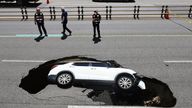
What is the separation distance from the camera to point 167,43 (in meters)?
15.1

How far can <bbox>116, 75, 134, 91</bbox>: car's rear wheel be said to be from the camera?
8961mm

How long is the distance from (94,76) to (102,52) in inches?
172

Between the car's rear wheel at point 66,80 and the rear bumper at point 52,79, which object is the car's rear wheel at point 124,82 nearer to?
the car's rear wheel at point 66,80

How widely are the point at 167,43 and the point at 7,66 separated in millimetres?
9388

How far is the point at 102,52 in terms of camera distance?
44.2ft

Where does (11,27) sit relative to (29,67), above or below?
above

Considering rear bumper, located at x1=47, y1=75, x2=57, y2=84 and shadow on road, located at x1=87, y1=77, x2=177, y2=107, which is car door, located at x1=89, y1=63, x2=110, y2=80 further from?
rear bumper, located at x1=47, y1=75, x2=57, y2=84

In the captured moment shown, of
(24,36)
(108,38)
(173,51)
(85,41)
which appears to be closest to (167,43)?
(173,51)

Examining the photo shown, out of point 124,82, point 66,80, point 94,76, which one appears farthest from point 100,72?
point 66,80

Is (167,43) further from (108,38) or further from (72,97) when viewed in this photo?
(72,97)

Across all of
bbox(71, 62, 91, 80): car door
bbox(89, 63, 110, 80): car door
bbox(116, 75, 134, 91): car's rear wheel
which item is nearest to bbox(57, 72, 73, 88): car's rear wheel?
bbox(71, 62, 91, 80): car door

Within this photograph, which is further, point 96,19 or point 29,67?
point 96,19

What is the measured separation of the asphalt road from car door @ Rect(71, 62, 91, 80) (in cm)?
52

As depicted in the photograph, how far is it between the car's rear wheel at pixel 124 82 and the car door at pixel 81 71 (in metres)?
1.18
